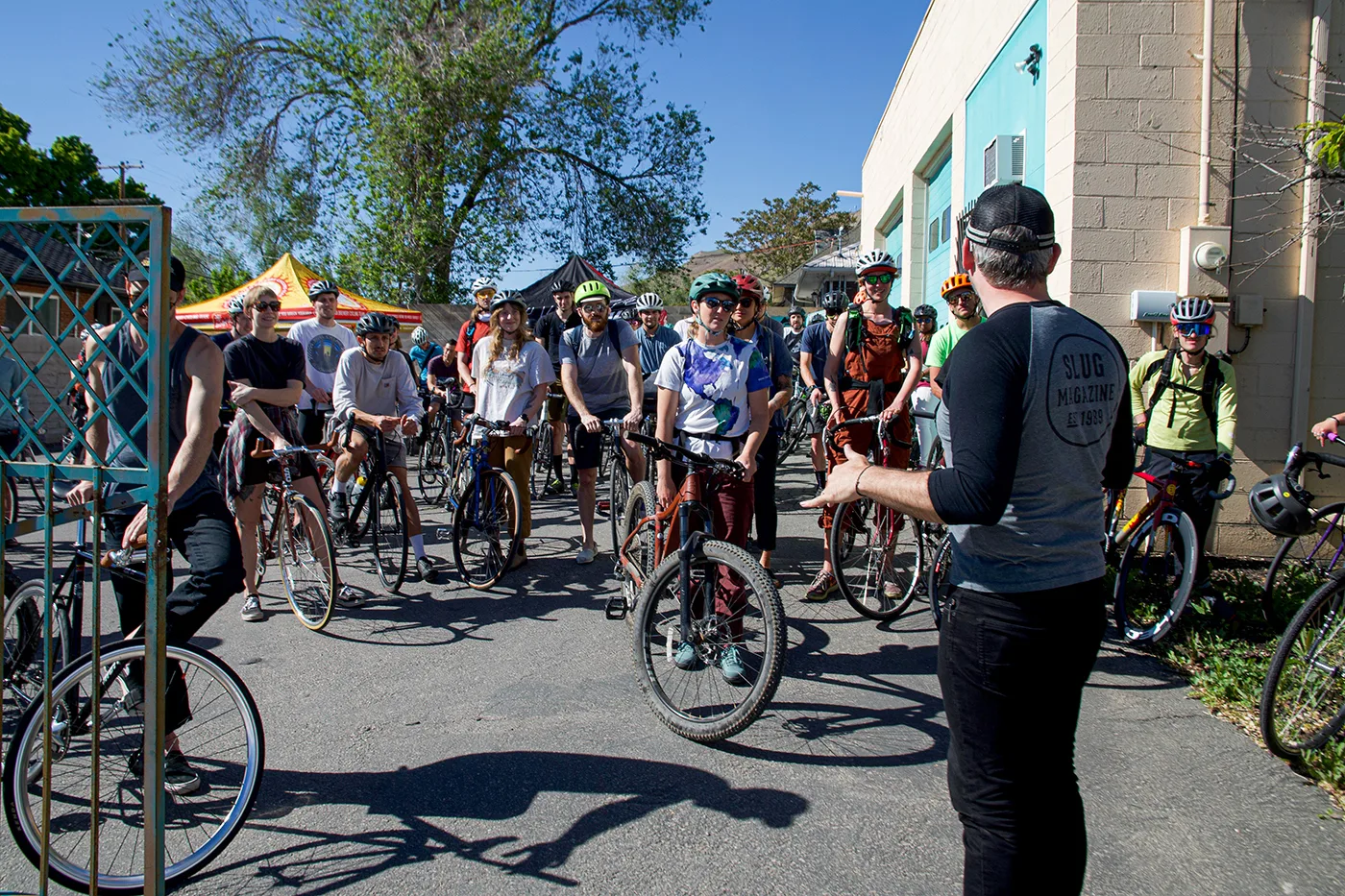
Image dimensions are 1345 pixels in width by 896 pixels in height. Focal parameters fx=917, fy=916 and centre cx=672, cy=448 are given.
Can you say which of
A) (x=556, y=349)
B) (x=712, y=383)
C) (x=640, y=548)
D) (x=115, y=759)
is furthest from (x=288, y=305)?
(x=115, y=759)

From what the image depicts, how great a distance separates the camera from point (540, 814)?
337 cm

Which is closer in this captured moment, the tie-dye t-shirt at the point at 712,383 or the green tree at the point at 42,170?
the tie-dye t-shirt at the point at 712,383

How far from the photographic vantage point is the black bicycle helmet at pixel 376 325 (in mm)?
6598

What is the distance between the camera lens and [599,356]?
279 inches

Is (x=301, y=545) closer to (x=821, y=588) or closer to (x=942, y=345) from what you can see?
(x=821, y=588)

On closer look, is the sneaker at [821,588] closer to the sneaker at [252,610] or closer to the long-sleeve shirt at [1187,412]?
the long-sleeve shirt at [1187,412]

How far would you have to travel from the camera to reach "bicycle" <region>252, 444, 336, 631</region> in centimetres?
568

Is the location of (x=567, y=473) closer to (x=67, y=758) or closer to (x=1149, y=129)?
(x=1149, y=129)

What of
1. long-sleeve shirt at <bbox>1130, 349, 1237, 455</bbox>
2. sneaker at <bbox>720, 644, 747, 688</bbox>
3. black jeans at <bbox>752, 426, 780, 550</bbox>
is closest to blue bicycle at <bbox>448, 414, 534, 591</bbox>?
black jeans at <bbox>752, 426, 780, 550</bbox>

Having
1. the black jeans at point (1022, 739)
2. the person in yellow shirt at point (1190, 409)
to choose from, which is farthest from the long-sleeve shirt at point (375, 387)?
the black jeans at point (1022, 739)

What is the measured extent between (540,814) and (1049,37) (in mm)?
7446

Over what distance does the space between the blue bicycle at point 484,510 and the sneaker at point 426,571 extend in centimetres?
20

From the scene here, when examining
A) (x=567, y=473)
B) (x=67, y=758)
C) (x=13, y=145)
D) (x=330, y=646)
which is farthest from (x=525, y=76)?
(x=13, y=145)

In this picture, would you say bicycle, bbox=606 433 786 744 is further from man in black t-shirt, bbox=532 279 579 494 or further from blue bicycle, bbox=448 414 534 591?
man in black t-shirt, bbox=532 279 579 494
